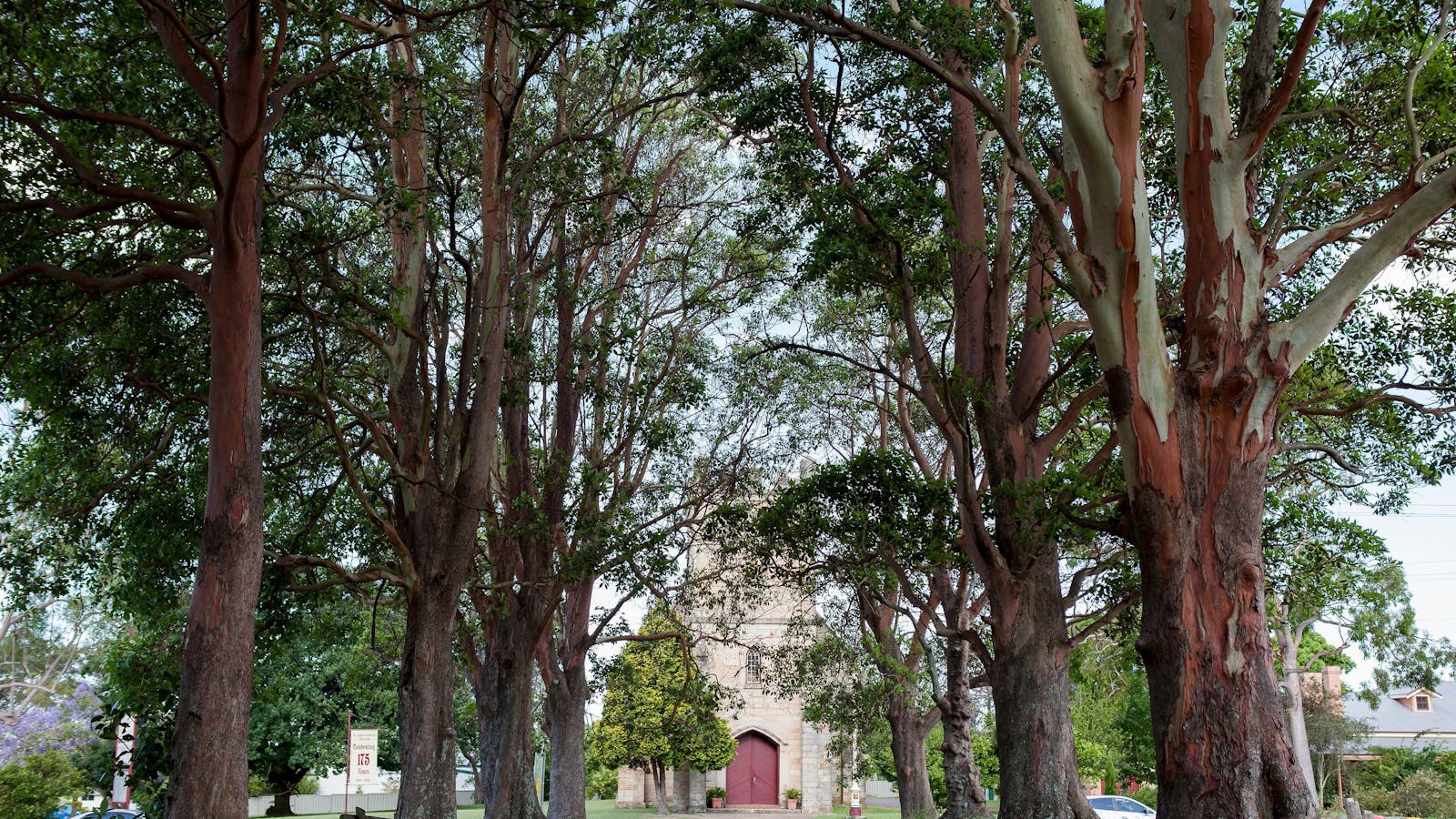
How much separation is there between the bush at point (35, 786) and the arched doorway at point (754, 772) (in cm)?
2645

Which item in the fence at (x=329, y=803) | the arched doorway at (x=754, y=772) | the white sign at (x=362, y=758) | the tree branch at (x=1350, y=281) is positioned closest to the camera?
the tree branch at (x=1350, y=281)

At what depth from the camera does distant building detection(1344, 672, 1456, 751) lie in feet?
156

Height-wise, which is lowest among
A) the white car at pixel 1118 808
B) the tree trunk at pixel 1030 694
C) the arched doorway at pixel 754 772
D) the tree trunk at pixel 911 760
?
the arched doorway at pixel 754 772

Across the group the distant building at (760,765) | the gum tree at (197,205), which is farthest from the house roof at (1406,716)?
the gum tree at (197,205)

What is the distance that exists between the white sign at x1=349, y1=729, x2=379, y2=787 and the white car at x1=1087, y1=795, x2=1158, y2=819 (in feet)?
53.0

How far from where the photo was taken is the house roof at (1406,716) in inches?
1871

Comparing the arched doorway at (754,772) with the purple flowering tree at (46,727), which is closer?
the purple flowering tree at (46,727)

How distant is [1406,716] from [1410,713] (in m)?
0.46

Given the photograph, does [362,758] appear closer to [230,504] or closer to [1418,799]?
[230,504]

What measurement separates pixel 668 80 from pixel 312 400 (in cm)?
848

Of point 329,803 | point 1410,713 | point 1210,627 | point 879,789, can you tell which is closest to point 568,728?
point 1210,627

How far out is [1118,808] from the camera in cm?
2477

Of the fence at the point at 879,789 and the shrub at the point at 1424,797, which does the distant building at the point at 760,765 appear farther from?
the shrub at the point at 1424,797

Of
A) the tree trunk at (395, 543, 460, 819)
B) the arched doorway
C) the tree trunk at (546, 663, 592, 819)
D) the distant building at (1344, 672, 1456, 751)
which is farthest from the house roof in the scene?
the tree trunk at (395, 543, 460, 819)
